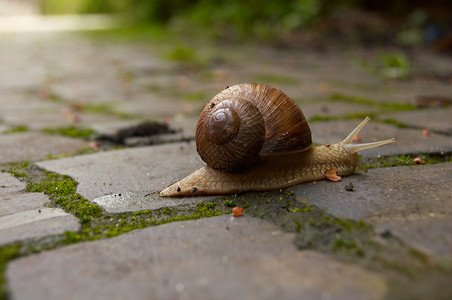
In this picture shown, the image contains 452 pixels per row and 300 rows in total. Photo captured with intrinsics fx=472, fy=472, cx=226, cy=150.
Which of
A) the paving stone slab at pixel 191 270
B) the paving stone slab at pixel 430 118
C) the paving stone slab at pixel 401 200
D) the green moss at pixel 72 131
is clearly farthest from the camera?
the green moss at pixel 72 131

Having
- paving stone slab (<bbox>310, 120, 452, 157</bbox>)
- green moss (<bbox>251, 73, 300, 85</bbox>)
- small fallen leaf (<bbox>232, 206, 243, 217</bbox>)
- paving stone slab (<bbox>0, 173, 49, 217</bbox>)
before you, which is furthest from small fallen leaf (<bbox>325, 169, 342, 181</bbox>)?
green moss (<bbox>251, 73, 300, 85</bbox>)

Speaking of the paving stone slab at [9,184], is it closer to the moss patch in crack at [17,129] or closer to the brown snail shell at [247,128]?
the brown snail shell at [247,128]

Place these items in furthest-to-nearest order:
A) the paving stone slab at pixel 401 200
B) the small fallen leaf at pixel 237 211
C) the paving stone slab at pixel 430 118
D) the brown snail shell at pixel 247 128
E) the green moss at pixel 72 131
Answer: the green moss at pixel 72 131 → the paving stone slab at pixel 430 118 → the brown snail shell at pixel 247 128 → the small fallen leaf at pixel 237 211 → the paving stone slab at pixel 401 200

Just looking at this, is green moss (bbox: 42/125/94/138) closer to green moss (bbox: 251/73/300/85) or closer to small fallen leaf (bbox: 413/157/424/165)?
small fallen leaf (bbox: 413/157/424/165)

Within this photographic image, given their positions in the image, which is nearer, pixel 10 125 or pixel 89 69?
pixel 10 125

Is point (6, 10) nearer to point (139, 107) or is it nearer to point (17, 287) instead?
point (139, 107)

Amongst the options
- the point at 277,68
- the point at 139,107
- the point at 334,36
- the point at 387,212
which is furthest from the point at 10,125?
the point at 334,36

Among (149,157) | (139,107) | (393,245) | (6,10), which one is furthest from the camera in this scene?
(6,10)

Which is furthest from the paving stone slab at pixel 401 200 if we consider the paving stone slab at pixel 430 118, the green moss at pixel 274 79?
the green moss at pixel 274 79
